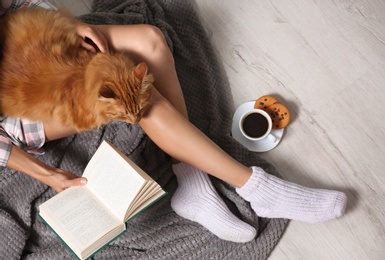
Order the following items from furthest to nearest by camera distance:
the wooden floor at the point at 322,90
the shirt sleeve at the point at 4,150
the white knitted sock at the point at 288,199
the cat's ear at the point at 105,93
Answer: the wooden floor at the point at 322,90, the white knitted sock at the point at 288,199, the shirt sleeve at the point at 4,150, the cat's ear at the point at 105,93

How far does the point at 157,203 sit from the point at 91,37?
561 mm

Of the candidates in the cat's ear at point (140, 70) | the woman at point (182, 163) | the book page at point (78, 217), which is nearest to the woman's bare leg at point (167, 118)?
the woman at point (182, 163)

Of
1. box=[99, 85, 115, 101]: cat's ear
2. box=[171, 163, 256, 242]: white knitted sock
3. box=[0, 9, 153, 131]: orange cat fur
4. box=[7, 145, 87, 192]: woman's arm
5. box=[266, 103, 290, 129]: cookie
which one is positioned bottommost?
box=[7, 145, 87, 192]: woman's arm

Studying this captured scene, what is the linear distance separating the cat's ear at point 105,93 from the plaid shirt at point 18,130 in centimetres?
27

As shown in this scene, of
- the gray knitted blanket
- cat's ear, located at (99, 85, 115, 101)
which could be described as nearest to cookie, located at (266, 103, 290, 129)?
the gray knitted blanket

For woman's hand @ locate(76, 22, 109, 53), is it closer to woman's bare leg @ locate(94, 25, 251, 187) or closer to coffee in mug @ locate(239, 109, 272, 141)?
woman's bare leg @ locate(94, 25, 251, 187)

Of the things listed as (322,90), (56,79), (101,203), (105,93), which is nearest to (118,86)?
(105,93)

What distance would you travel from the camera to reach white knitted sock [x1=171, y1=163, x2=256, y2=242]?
51.1 inches

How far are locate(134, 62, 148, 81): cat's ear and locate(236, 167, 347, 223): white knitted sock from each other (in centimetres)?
45

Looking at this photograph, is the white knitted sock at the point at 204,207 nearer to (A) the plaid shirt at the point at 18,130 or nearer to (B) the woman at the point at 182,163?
(B) the woman at the point at 182,163

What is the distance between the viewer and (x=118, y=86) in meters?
1.03

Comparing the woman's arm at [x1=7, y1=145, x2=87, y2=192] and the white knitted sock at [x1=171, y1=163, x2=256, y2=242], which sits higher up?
the white knitted sock at [x1=171, y1=163, x2=256, y2=242]

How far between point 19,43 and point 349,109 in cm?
107

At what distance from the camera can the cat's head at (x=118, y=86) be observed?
103 cm
